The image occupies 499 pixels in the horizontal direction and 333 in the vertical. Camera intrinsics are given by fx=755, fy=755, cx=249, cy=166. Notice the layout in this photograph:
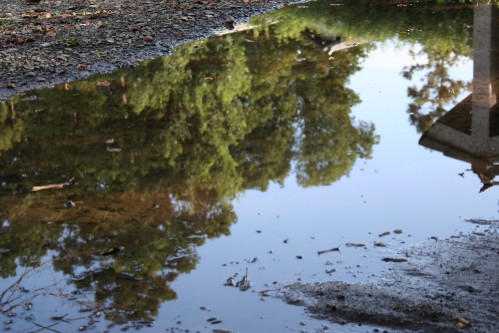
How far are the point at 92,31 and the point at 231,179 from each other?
6177 mm

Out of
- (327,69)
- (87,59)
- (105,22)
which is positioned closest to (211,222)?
(327,69)

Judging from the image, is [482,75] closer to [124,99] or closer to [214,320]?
[124,99]

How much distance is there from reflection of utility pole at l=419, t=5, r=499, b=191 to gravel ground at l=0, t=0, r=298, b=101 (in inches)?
180

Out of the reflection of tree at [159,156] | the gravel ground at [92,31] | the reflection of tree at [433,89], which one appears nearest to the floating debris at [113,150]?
the reflection of tree at [159,156]

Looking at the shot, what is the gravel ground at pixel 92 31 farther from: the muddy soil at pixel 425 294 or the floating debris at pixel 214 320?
the muddy soil at pixel 425 294

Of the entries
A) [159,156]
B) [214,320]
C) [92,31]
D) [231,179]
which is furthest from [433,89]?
[92,31]

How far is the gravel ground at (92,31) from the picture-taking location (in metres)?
10.1

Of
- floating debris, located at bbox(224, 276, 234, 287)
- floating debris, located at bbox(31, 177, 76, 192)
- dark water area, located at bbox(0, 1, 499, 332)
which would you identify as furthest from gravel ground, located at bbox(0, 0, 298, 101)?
floating debris, located at bbox(224, 276, 234, 287)

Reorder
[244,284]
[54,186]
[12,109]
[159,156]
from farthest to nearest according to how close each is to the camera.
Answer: [12,109]
[159,156]
[54,186]
[244,284]

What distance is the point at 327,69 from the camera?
10.0 metres

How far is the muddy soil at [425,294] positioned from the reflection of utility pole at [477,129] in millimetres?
1427

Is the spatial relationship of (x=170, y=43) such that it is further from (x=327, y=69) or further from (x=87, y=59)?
(x=327, y=69)

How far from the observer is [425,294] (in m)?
4.52

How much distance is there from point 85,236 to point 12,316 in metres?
1.22
